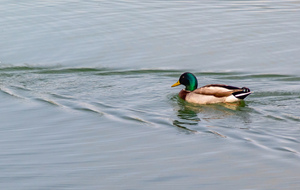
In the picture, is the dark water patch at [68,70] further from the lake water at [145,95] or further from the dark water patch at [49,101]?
the dark water patch at [49,101]

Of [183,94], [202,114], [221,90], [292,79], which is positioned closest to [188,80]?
[183,94]

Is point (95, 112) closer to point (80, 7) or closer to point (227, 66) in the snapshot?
point (227, 66)

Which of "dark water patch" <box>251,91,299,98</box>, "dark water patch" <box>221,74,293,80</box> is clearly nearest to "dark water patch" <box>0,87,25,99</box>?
"dark water patch" <box>221,74,293,80</box>

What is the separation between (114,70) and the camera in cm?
1556

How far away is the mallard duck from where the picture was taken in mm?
13062

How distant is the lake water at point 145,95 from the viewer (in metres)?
9.16

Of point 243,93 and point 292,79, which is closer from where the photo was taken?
point 243,93

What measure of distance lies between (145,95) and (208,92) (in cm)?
143

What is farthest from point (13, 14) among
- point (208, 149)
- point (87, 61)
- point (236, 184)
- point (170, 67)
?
point (236, 184)

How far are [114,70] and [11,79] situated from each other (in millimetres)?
2594

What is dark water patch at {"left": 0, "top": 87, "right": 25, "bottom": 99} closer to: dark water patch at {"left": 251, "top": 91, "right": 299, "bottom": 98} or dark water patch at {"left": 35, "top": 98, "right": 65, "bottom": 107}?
dark water patch at {"left": 35, "top": 98, "right": 65, "bottom": 107}

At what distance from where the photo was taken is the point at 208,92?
13.4 meters

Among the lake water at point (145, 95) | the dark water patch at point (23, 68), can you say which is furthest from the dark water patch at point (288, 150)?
the dark water patch at point (23, 68)

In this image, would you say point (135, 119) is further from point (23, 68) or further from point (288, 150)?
point (23, 68)
